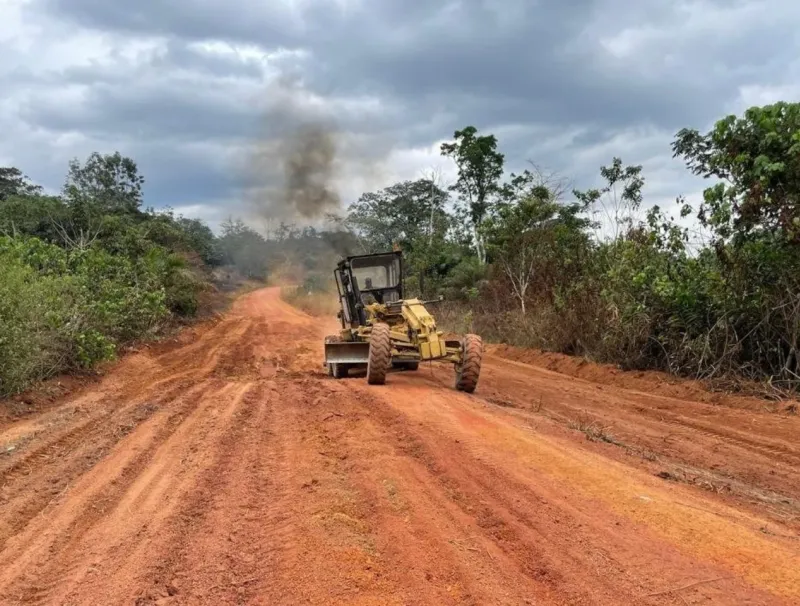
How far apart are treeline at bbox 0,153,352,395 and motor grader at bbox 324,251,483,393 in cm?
512

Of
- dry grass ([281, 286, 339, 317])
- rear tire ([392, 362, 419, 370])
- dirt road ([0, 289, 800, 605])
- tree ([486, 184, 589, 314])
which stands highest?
tree ([486, 184, 589, 314])

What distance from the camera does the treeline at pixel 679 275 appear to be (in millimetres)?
10484

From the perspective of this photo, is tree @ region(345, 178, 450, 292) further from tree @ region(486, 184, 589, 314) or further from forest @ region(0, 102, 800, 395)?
tree @ region(486, 184, 589, 314)

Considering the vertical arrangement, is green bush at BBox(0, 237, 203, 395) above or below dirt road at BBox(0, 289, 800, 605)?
above

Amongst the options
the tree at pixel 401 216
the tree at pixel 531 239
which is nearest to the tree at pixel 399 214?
the tree at pixel 401 216

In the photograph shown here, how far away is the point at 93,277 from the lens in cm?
1647

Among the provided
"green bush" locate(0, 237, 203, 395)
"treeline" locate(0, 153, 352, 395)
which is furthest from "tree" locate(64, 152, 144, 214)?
"green bush" locate(0, 237, 203, 395)

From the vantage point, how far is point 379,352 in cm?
1052

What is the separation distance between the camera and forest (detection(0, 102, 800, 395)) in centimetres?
1051

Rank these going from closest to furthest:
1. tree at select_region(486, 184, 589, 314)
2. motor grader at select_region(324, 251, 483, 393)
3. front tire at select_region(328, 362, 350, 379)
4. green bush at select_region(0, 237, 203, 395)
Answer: green bush at select_region(0, 237, 203, 395) → motor grader at select_region(324, 251, 483, 393) → front tire at select_region(328, 362, 350, 379) → tree at select_region(486, 184, 589, 314)

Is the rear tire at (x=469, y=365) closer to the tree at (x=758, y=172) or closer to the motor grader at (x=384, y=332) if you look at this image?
the motor grader at (x=384, y=332)

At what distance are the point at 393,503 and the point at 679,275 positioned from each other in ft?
33.6

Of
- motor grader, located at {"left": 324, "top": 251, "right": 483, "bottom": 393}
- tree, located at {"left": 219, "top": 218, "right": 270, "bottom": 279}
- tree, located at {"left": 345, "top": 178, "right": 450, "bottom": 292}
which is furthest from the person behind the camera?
tree, located at {"left": 219, "top": 218, "right": 270, "bottom": 279}

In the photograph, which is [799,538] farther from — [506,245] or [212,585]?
[506,245]
